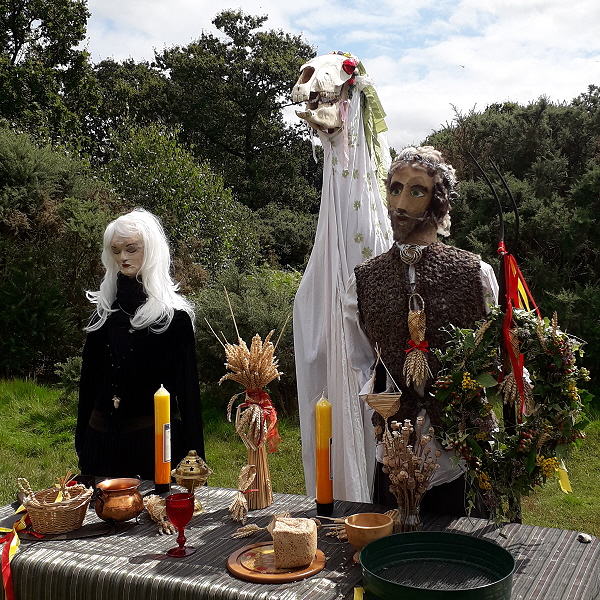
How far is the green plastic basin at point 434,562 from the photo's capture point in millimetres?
1562

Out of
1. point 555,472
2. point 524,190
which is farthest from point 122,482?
point 524,190

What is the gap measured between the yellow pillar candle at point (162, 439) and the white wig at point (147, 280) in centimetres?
80

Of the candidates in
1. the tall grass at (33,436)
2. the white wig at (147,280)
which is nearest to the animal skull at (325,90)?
the white wig at (147,280)

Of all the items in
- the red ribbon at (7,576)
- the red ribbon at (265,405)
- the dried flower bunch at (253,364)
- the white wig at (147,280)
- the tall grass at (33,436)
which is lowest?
the tall grass at (33,436)

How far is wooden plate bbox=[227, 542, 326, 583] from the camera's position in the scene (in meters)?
1.63

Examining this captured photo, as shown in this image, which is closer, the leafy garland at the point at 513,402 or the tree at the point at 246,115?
the leafy garland at the point at 513,402

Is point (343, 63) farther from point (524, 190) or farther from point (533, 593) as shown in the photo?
point (524, 190)

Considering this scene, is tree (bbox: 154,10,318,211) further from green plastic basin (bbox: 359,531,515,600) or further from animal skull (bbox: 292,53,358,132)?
green plastic basin (bbox: 359,531,515,600)

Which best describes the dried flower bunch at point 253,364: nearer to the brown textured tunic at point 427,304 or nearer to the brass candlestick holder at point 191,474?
the brass candlestick holder at point 191,474

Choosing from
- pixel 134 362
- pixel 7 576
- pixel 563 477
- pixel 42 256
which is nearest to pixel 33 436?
pixel 42 256

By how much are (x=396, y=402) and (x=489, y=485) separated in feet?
1.39

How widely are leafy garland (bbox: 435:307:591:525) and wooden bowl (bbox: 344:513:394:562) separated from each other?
259 millimetres

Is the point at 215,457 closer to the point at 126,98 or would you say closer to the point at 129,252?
the point at 129,252

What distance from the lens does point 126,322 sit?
3.03m
